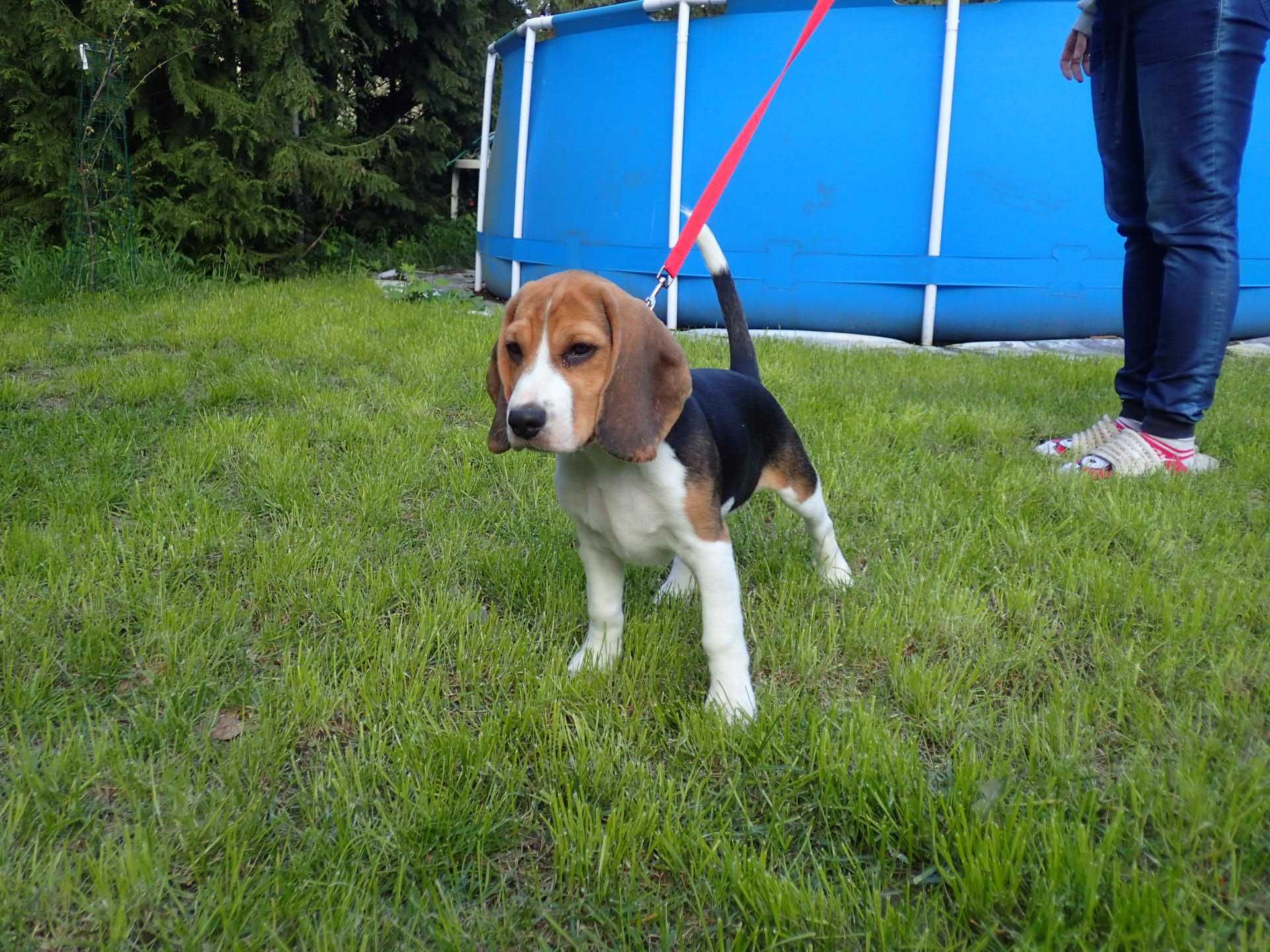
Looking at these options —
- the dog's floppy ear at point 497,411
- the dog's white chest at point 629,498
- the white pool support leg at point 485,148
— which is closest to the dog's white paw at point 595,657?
the dog's white chest at point 629,498

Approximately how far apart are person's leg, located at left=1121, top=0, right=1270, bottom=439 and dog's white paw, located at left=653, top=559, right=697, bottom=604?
235 centimetres

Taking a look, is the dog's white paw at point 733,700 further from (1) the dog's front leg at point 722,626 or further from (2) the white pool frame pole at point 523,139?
(2) the white pool frame pole at point 523,139

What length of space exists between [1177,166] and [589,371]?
9.82 ft

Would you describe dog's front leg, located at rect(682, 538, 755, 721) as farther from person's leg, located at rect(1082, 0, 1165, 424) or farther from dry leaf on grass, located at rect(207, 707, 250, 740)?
person's leg, located at rect(1082, 0, 1165, 424)

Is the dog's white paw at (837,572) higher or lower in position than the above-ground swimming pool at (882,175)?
lower

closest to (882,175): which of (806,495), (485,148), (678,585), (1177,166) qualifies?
(1177,166)

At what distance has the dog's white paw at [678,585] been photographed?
9.39 ft

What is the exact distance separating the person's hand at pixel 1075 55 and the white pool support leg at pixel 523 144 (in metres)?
5.58

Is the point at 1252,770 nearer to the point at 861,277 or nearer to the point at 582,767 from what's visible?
the point at 582,767

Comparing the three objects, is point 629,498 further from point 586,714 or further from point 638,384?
point 586,714

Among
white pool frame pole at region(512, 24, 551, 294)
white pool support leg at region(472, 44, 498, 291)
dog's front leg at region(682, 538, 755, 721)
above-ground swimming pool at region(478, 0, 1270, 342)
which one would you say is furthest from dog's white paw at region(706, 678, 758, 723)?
white pool support leg at region(472, 44, 498, 291)

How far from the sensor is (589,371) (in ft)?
6.72

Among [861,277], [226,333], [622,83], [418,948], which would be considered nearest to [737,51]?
[622,83]

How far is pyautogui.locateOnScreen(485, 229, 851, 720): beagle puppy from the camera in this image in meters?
2.00
